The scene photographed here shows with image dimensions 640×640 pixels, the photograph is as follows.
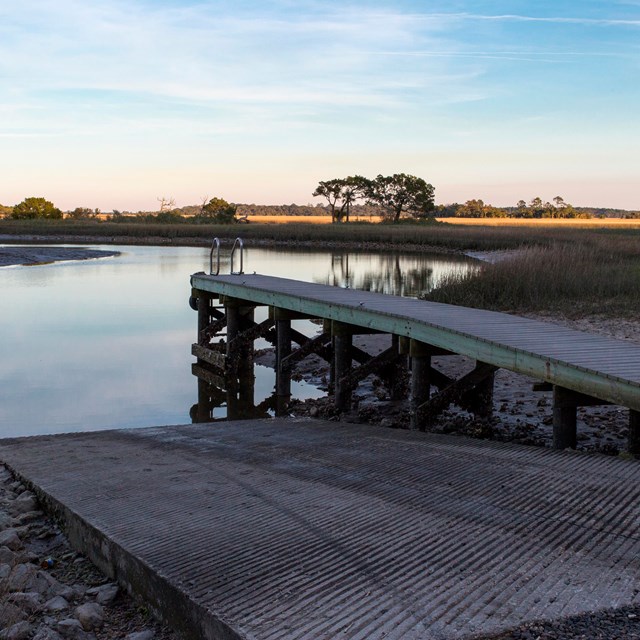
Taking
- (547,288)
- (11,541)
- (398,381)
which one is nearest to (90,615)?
(11,541)

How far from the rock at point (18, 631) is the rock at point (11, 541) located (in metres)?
0.94

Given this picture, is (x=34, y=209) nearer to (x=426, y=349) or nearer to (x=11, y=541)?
(x=426, y=349)

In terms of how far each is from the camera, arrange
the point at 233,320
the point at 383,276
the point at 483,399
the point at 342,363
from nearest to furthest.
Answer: the point at 483,399, the point at 342,363, the point at 233,320, the point at 383,276

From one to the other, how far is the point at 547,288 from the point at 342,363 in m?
7.12

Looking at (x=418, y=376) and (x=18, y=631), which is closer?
(x=18, y=631)

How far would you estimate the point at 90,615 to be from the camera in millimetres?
3457

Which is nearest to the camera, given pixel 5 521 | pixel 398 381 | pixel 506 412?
pixel 5 521

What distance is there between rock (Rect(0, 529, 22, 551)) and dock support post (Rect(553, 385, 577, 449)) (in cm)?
394

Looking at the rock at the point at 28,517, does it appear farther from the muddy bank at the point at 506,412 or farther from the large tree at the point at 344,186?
the large tree at the point at 344,186

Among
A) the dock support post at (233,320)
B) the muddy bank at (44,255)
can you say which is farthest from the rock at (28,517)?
the muddy bank at (44,255)

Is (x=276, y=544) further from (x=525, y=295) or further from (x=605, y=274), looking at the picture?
(x=605, y=274)

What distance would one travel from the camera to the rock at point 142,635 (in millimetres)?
3273

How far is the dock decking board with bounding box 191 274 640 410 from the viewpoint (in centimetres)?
568

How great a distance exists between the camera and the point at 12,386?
1150 centimetres
